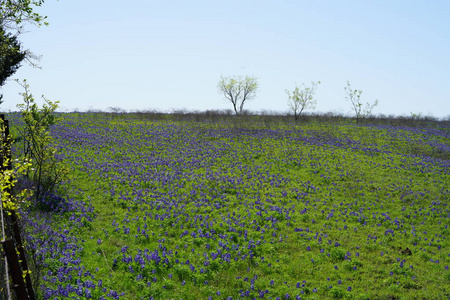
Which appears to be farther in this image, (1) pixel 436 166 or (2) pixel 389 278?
(1) pixel 436 166

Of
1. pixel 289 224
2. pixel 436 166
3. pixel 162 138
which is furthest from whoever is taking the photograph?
pixel 162 138

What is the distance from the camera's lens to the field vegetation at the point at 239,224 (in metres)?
9.32

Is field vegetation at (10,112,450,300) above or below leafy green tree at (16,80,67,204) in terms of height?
below

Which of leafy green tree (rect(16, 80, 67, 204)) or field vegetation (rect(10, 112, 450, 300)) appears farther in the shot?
leafy green tree (rect(16, 80, 67, 204))

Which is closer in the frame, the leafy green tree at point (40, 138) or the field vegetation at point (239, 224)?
the field vegetation at point (239, 224)

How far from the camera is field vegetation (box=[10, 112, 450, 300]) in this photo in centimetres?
932

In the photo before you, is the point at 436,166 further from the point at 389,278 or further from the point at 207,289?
the point at 207,289

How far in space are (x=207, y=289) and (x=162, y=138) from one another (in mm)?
23018

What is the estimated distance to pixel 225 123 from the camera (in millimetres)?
40906

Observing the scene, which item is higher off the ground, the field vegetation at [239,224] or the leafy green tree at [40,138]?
the leafy green tree at [40,138]

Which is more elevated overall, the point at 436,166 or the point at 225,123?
the point at 225,123

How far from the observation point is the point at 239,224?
13.1 metres

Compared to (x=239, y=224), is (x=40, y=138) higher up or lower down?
higher up

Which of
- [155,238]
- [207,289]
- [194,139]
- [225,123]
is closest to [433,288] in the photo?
[207,289]
